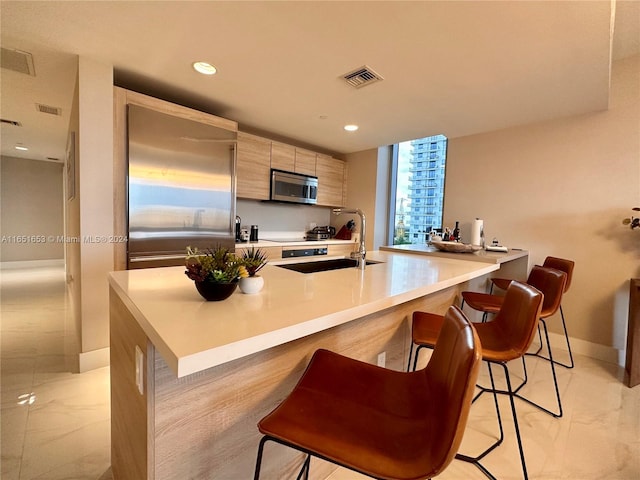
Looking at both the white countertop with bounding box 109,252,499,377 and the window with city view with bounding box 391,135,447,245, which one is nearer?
the white countertop with bounding box 109,252,499,377

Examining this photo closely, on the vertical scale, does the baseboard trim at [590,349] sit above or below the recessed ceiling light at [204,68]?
below

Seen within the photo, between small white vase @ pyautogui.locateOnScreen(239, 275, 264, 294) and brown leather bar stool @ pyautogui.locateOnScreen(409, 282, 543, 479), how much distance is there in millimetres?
860

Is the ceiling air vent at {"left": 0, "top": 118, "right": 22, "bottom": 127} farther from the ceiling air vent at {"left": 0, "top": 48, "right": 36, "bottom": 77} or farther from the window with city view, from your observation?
the window with city view

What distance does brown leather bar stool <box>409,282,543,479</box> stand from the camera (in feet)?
4.07

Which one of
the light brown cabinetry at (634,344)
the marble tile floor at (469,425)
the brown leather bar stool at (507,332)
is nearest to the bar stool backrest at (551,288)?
the brown leather bar stool at (507,332)

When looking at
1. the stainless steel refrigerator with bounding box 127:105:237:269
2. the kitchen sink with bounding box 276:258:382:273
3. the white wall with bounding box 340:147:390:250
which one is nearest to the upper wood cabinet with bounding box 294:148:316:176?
the white wall with bounding box 340:147:390:250

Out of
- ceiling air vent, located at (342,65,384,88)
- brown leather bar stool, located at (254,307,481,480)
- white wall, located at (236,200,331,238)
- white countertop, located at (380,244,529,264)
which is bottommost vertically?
brown leather bar stool, located at (254,307,481,480)

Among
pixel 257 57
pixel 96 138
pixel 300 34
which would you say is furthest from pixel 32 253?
pixel 300 34

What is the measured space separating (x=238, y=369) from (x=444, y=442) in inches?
24.7

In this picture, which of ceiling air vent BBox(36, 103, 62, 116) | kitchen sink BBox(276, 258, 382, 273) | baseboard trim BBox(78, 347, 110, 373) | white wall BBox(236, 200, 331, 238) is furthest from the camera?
white wall BBox(236, 200, 331, 238)

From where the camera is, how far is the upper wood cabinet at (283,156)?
12.0ft

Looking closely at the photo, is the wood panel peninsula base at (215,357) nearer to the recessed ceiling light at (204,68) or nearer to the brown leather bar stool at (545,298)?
the brown leather bar stool at (545,298)

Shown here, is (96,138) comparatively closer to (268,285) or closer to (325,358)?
(268,285)

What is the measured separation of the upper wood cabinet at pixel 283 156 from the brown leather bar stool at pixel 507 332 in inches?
108
